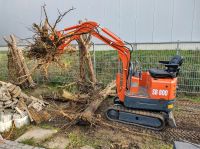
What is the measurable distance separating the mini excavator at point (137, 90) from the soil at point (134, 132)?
221mm

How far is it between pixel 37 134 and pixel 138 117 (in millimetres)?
2323

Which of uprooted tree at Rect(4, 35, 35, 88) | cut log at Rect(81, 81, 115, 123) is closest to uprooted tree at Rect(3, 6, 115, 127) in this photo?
cut log at Rect(81, 81, 115, 123)

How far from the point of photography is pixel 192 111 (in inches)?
229

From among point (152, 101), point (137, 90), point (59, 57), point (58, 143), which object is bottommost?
point (58, 143)

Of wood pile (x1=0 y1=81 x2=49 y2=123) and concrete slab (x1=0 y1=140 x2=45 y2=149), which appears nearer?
concrete slab (x1=0 y1=140 x2=45 y2=149)

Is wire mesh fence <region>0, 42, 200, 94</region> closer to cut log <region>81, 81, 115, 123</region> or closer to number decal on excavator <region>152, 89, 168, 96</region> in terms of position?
cut log <region>81, 81, 115, 123</region>

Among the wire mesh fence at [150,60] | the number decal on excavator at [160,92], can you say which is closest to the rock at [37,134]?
the wire mesh fence at [150,60]

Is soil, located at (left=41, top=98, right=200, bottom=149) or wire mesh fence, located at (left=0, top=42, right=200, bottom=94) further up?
wire mesh fence, located at (left=0, top=42, right=200, bottom=94)

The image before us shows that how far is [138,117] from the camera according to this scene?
4938 millimetres

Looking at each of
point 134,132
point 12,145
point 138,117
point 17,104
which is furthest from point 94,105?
point 12,145

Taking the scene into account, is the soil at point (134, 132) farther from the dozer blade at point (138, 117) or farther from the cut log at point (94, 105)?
the cut log at point (94, 105)

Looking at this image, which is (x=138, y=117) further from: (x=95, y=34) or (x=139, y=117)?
(x=95, y=34)

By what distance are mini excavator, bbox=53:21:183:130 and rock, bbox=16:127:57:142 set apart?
1.57 metres

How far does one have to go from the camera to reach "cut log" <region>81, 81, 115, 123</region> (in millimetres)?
4807
